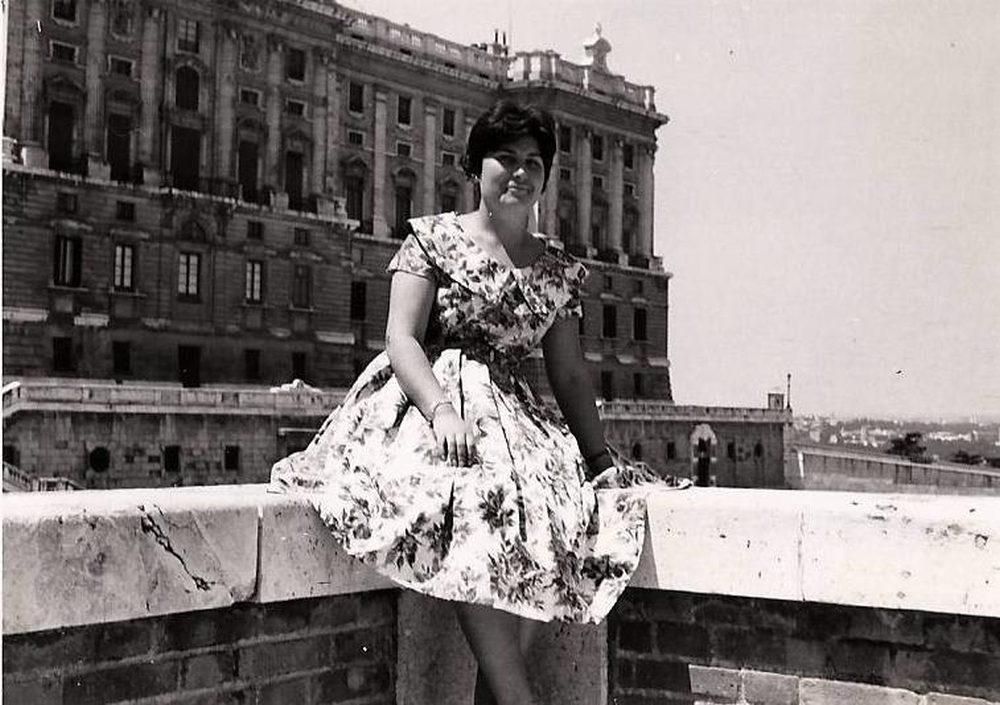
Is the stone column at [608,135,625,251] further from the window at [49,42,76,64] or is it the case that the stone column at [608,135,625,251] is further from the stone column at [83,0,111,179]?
the window at [49,42,76,64]

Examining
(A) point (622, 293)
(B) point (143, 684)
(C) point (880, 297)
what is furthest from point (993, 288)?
(A) point (622, 293)

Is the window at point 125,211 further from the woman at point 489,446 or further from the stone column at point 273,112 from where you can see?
the woman at point 489,446

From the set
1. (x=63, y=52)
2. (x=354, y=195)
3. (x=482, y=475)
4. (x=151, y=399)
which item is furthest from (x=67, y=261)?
(x=482, y=475)

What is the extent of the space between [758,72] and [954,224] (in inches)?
273

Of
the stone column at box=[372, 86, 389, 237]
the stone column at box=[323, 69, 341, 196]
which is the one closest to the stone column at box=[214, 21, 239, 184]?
the stone column at box=[323, 69, 341, 196]

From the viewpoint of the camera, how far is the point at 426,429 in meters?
3.03

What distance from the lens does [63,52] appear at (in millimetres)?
29281

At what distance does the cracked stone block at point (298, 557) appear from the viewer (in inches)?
Answer: 114

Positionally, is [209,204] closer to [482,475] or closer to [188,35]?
[188,35]

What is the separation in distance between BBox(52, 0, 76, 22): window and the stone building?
0.17 feet

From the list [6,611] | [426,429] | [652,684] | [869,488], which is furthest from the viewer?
[869,488]

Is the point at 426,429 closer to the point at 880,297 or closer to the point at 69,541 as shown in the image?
the point at 69,541

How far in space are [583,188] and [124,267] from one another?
20.7 metres

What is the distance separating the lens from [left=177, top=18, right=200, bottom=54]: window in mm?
31391
